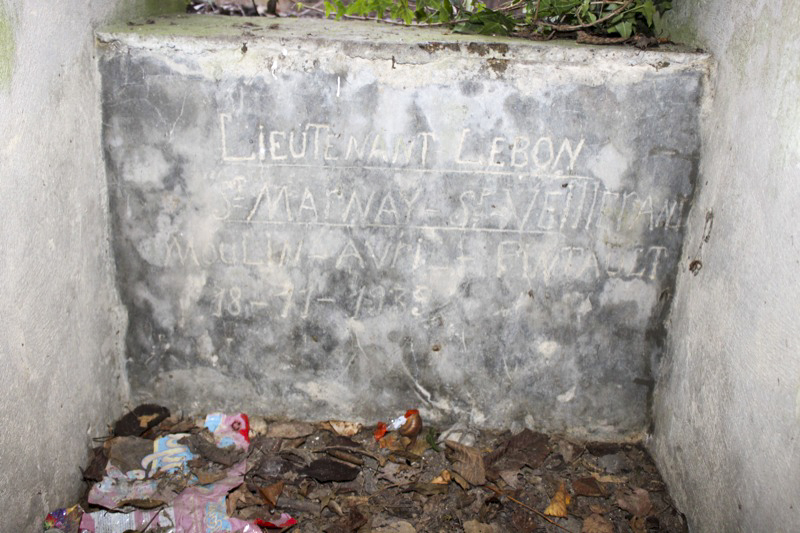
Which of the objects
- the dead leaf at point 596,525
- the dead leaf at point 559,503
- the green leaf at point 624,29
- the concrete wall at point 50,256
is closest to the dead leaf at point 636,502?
the dead leaf at point 596,525

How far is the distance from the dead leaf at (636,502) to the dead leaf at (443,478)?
0.75 metres

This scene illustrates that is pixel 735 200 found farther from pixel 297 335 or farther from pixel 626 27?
pixel 297 335

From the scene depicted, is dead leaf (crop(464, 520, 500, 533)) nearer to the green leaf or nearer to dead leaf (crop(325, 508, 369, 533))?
dead leaf (crop(325, 508, 369, 533))

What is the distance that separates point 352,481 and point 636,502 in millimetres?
1243

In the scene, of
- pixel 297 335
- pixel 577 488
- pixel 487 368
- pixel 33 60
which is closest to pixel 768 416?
pixel 577 488

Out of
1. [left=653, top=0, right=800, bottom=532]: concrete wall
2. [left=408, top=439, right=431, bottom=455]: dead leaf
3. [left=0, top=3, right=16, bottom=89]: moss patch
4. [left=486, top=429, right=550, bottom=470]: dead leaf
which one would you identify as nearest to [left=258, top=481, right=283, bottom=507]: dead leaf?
[left=408, top=439, right=431, bottom=455]: dead leaf

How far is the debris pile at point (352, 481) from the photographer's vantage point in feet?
9.35

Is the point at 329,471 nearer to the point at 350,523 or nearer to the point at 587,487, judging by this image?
the point at 350,523

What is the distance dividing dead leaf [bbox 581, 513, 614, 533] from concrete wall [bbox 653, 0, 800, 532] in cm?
32

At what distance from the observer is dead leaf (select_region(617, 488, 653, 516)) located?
294 centimetres

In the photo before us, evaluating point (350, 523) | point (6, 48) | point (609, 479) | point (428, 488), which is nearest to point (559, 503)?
point (609, 479)

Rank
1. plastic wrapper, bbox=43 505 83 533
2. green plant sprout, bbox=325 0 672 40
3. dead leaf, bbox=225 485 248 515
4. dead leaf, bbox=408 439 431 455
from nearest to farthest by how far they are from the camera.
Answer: plastic wrapper, bbox=43 505 83 533 → dead leaf, bbox=225 485 248 515 → green plant sprout, bbox=325 0 672 40 → dead leaf, bbox=408 439 431 455

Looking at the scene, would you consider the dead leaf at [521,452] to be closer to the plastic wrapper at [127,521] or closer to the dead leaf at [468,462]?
the dead leaf at [468,462]

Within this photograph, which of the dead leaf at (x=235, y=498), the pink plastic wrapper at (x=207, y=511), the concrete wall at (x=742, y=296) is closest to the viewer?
the concrete wall at (x=742, y=296)
